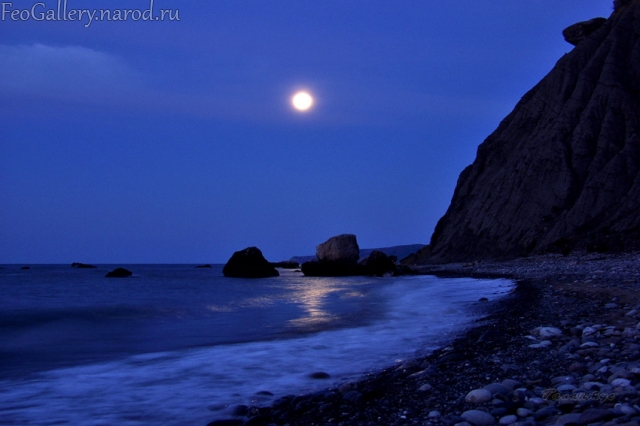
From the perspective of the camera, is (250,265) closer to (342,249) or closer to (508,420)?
(342,249)

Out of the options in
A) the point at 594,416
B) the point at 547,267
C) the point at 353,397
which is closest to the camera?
the point at 594,416

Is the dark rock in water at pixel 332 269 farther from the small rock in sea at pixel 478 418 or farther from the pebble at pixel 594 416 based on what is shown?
the pebble at pixel 594 416

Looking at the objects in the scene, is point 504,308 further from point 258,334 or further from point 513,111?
point 513,111

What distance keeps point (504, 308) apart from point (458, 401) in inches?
303

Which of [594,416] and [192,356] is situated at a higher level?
[594,416]

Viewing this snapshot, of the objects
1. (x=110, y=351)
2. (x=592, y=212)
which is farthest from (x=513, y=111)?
(x=110, y=351)

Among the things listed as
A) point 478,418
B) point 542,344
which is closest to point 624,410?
point 478,418

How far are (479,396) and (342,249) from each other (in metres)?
46.0

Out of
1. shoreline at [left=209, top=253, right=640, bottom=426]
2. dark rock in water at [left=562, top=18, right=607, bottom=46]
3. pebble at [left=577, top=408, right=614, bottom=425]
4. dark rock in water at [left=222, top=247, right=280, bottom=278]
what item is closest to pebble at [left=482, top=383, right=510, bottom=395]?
shoreline at [left=209, top=253, right=640, bottom=426]

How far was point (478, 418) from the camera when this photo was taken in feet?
12.9

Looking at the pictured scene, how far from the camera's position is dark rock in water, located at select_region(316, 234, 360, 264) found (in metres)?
50.1

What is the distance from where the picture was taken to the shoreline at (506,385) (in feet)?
13.0

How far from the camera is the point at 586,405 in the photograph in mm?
3893

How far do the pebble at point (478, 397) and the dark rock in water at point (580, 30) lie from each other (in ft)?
170
